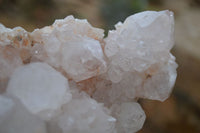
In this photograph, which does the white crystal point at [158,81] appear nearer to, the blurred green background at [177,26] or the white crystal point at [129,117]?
the white crystal point at [129,117]

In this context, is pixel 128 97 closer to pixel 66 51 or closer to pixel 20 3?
pixel 66 51

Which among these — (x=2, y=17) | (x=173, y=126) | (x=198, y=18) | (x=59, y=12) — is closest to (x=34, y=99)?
(x=173, y=126)

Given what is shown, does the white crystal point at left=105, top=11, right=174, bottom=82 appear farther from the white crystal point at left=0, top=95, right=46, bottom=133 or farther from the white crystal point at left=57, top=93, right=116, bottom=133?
Answer: the white crystal point at left=0, top=95, right=46, bottom=133

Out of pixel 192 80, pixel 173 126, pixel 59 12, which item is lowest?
pixel 173 126

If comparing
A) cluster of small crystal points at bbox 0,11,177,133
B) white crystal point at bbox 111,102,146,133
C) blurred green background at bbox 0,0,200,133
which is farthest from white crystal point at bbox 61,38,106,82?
blurred green background at bbox 0,0,200,133

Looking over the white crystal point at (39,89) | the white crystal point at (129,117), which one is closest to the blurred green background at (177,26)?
the white crystal point at (129,117)

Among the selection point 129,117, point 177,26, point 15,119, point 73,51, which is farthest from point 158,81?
point 177,26

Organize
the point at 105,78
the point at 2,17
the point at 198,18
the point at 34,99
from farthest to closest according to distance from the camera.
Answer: the point at 198,18 → the point at 2,17 → the point at 105,78 → the point at 34,99
